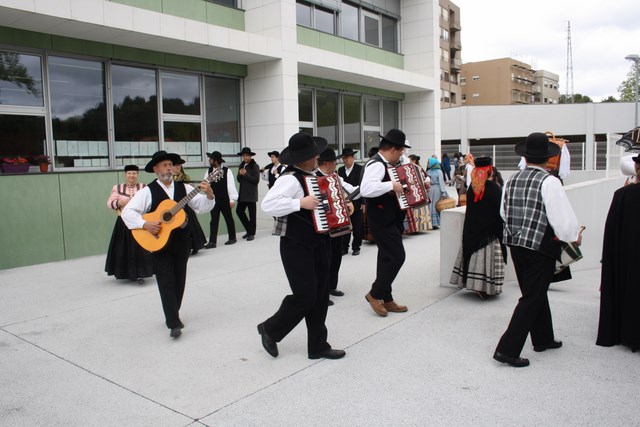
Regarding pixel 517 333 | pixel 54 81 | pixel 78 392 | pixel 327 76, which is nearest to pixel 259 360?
pixel 78 392

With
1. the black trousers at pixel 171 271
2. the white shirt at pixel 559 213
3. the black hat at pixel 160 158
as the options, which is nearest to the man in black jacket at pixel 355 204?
the black trousers at pixel 171 271

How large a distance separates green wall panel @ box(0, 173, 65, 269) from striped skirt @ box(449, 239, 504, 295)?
22.6ft

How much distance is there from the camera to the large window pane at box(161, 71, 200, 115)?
11.4 metres

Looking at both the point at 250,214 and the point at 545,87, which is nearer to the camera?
the point at 250,214

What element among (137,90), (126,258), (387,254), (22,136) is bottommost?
(126,258)

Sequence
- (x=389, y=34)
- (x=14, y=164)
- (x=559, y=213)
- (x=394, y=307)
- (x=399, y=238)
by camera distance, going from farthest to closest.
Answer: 1. (x=389, y=34)
2. (x=14, y=164)
3. (x=394, y=307)
4. (x=399, y=238)
5. (x=559, y=213)

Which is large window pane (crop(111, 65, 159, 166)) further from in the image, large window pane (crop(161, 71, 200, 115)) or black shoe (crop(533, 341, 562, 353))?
black shoe (crop(533, 341, 562, 353))

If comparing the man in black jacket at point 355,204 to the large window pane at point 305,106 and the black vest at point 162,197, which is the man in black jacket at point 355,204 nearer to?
the black vest at point 162,197

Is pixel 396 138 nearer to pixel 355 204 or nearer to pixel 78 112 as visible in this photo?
pixel 355 204

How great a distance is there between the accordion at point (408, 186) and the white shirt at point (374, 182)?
0.35 feet

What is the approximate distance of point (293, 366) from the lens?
4691 millimetres

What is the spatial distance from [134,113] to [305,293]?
7537 mm

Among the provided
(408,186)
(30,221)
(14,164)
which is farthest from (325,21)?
(408,186)

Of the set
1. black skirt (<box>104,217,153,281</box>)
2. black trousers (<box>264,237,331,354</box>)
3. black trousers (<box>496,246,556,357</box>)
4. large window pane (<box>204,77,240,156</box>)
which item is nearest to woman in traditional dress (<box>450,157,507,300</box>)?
black trousers (<box>496,246,556,357</box>)
